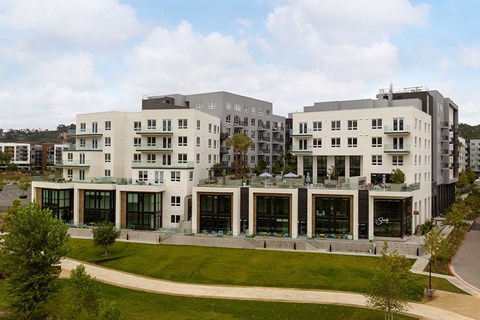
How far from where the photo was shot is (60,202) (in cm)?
5925

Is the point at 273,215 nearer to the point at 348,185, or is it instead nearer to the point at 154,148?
the point at 348,185

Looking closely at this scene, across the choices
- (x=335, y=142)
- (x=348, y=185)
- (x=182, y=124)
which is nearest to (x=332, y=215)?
(x=348, y=185)

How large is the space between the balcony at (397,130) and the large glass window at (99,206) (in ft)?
128

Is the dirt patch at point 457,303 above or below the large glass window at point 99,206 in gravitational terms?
below

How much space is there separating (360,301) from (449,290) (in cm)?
847

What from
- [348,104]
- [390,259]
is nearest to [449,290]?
[390,259]

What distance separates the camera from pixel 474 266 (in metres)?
41.4

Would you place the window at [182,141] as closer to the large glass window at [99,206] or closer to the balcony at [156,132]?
the balcony at [156,132]

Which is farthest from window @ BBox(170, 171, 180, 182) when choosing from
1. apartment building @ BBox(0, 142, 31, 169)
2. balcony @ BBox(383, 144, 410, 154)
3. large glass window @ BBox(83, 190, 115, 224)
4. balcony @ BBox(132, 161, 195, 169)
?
apartment building @ BBox(0, 142, 31, 169)

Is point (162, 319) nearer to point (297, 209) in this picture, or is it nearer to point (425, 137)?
point (297, 209)

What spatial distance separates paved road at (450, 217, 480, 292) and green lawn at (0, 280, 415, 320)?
44.3ft

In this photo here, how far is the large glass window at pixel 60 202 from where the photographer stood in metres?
59.2

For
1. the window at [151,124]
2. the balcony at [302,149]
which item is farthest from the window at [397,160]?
the window at [151,124]

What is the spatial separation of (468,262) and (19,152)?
196 m
